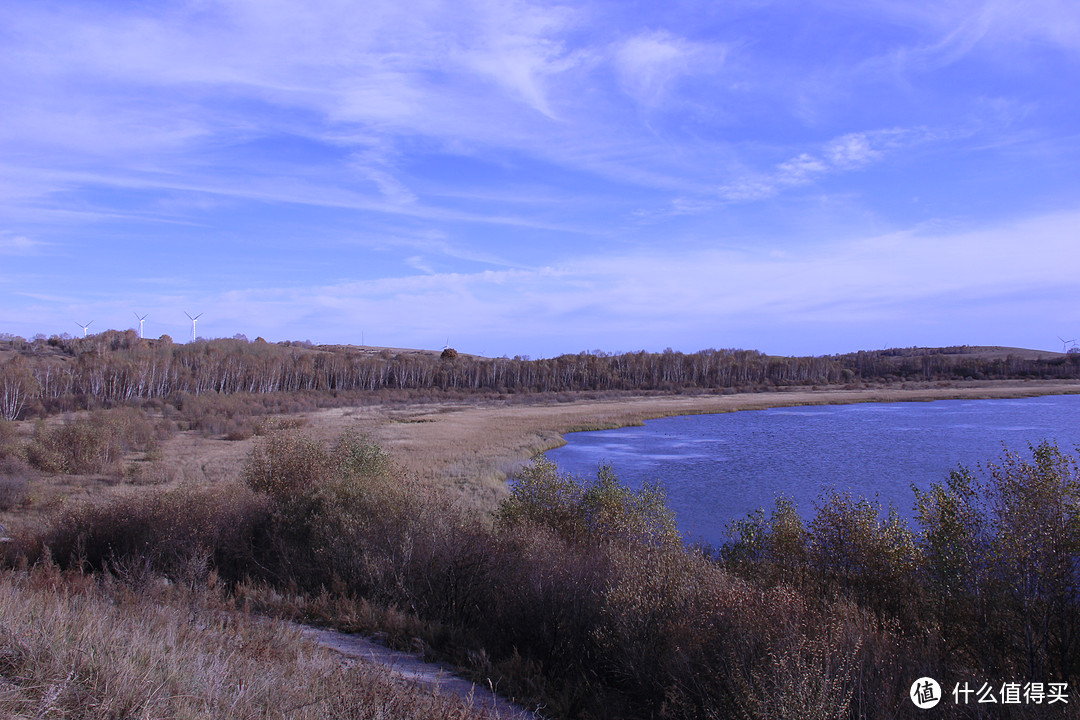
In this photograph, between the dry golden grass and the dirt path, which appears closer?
the dry golden grass

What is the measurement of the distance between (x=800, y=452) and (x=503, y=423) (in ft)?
78.3

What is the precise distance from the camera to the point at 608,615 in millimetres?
8523

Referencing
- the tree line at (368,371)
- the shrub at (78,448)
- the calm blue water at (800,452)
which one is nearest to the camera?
the calm blue water at (800,452)

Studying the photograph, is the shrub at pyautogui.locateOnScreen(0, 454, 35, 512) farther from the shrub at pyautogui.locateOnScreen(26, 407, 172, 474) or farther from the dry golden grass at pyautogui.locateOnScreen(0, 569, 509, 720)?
the dry golden grass at pyautogui.locateOnScreen(0, 569, 509, 720)

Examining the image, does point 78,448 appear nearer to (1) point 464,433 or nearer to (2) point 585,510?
(2) point 585,510

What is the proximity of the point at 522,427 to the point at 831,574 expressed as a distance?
38.5 meters

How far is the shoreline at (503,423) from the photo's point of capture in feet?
95.0

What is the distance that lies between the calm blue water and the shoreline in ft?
9.86

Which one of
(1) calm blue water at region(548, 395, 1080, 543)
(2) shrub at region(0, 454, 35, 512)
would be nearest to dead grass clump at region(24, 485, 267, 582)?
(2) shrub at region(0, 454, 35, 512)

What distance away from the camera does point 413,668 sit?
8.27 m

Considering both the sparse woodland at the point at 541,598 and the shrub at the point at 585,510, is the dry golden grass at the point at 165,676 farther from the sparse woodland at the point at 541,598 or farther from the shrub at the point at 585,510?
the shrub at the point at 585,510

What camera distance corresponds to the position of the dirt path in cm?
726

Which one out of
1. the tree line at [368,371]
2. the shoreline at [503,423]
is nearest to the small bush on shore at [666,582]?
the shoreline at [503,423]

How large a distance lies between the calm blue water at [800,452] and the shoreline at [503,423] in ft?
9.86
